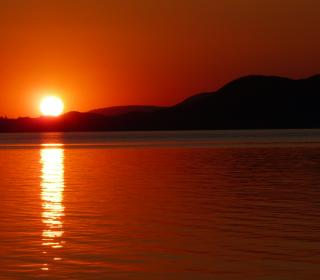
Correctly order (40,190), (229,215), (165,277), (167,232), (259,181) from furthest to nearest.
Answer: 1. (259,181)
2. (40,190)
3. (229,215)
4. (167,232)
5. (165,277)

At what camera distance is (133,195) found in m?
35.3

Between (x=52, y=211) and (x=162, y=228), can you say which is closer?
(x=162, y=228)

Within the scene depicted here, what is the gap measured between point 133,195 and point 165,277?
18.1 metres

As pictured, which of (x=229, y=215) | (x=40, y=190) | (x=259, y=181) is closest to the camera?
(x=229, y=215)

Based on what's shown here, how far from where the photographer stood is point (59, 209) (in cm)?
3044

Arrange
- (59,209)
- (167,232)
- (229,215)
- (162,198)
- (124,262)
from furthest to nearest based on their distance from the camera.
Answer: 1. (162,198)
2. (59,209)
3. (229,215)
4. (167,232)
5. (124,262)

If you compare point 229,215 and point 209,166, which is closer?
point 229,215

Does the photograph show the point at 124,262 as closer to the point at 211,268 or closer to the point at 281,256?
the point at 211,268

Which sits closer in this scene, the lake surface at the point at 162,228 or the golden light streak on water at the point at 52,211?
the lake surface at the point at 162,228

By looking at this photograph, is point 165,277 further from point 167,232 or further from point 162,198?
point 162,198

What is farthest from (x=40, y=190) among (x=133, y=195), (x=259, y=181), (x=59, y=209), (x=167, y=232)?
(x=167, y=232)

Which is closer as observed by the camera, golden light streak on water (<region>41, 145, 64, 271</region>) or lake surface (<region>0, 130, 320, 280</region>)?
lake surface (<region>0, 130, 320, 280</region>)

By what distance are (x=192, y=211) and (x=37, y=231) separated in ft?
21.6

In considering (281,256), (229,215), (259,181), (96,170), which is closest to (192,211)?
(229,215)
